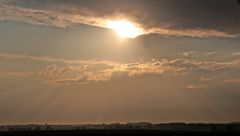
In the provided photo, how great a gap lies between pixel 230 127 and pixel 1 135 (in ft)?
257

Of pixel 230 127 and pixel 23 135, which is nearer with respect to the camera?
pixel 23 135

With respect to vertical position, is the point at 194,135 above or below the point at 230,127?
below

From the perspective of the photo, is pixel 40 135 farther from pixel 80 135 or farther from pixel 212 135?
pixel 212 135

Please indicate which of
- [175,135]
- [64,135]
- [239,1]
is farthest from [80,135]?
[239,1]

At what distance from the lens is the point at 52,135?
138875 millimetres

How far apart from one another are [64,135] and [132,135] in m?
20.3

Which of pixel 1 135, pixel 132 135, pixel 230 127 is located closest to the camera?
pixel 132 135

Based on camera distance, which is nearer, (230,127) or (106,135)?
(106,135)

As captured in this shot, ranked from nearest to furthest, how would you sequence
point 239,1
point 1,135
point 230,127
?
point 239,1, point 1,135, point 230,127

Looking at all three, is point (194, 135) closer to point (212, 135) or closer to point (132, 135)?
point (212, 135)

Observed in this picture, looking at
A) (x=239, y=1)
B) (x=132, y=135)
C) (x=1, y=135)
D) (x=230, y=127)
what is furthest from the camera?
(x=230, y=127)

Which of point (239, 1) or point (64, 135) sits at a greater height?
point (239, 1)

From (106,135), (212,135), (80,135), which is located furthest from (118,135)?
(212,135)

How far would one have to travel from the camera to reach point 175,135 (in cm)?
13012
